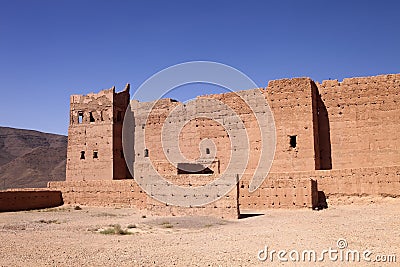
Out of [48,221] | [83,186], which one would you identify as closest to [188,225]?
[48,221]

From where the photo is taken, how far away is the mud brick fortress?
17.8 meters

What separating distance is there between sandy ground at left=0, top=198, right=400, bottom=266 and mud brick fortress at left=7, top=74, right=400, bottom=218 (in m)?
1.86

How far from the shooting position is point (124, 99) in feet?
96.4

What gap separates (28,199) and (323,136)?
16.3m

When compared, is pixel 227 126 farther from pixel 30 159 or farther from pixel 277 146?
pixel 30 159

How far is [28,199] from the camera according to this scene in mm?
22484

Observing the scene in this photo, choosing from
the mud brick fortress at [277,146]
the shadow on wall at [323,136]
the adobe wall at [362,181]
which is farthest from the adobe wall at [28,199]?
the shadow on wall at [323,136]

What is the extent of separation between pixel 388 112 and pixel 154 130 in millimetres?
14367

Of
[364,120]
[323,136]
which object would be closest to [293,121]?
[323,136]

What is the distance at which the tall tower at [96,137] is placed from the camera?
27781 millimetres

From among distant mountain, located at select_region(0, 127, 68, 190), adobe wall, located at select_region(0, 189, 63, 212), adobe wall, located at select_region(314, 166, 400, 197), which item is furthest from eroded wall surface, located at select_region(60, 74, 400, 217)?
distant mountain, located at select_region(0, 127, 68, 190)

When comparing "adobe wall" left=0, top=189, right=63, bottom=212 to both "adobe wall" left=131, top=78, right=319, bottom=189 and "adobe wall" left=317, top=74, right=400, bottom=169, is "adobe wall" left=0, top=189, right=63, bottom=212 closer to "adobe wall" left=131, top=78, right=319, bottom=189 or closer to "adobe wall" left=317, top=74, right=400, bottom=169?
"adobe wall" left=131, top=78, right=319, bottom=189

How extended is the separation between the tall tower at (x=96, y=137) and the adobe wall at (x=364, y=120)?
13802 millimetres

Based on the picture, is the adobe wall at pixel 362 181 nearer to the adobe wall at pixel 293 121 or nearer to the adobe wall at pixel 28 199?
the adobe wall at pixel 293 121
